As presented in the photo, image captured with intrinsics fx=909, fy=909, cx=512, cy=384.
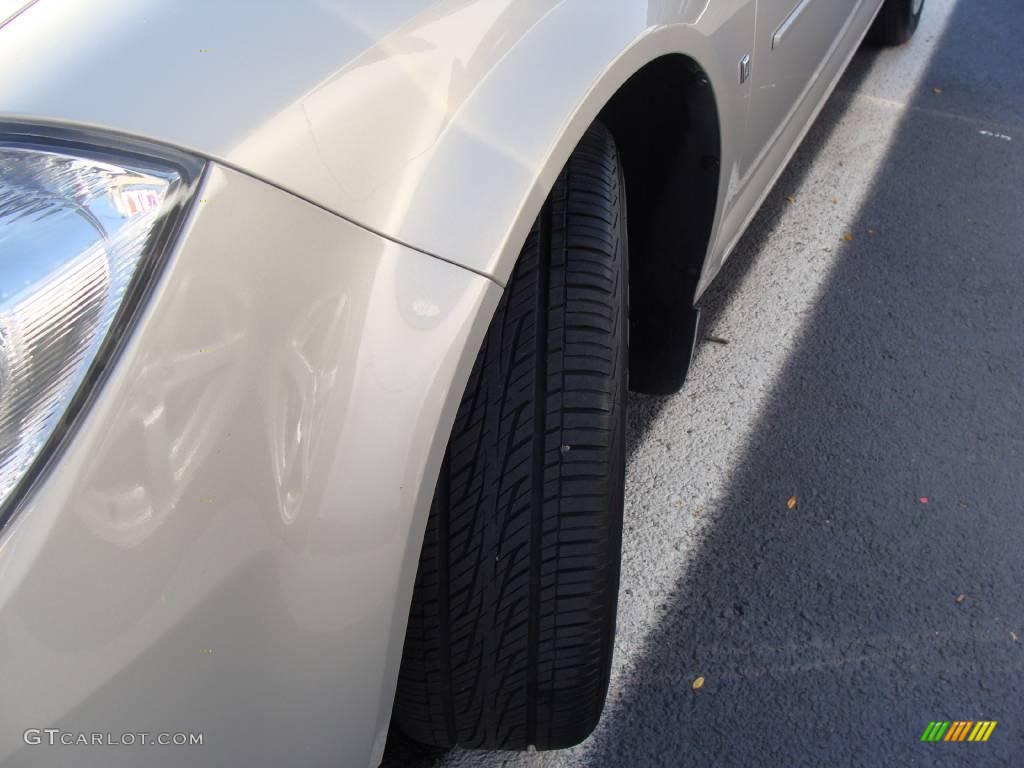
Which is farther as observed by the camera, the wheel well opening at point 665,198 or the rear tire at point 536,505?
the wheel well opening at point 665,198

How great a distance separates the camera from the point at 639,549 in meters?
1.84

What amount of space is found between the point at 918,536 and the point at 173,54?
1656 millimetres

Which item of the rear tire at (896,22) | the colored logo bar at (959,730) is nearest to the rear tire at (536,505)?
the colored logo bar at (959,730)

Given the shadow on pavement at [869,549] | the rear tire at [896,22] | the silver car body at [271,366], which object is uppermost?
the silver car body at [271,366]

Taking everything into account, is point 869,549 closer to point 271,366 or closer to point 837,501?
point 837,501

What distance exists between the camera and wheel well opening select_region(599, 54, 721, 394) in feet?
5.04

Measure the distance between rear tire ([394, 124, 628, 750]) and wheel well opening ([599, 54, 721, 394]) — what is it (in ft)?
1.18

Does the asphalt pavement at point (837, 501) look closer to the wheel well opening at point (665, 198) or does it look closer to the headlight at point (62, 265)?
the wheel well opening at point (665, 198)

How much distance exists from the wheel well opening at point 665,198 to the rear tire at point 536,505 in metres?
0.36

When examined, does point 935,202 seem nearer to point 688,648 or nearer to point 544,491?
point 688,648

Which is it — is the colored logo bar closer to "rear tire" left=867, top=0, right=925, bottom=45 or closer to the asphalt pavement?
the asphalt pavement

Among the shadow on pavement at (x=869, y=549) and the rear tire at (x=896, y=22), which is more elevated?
the shadow on pavement at (x=869, y=549)

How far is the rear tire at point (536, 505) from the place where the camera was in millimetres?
1156

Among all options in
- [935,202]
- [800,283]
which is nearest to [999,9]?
[935,202]
